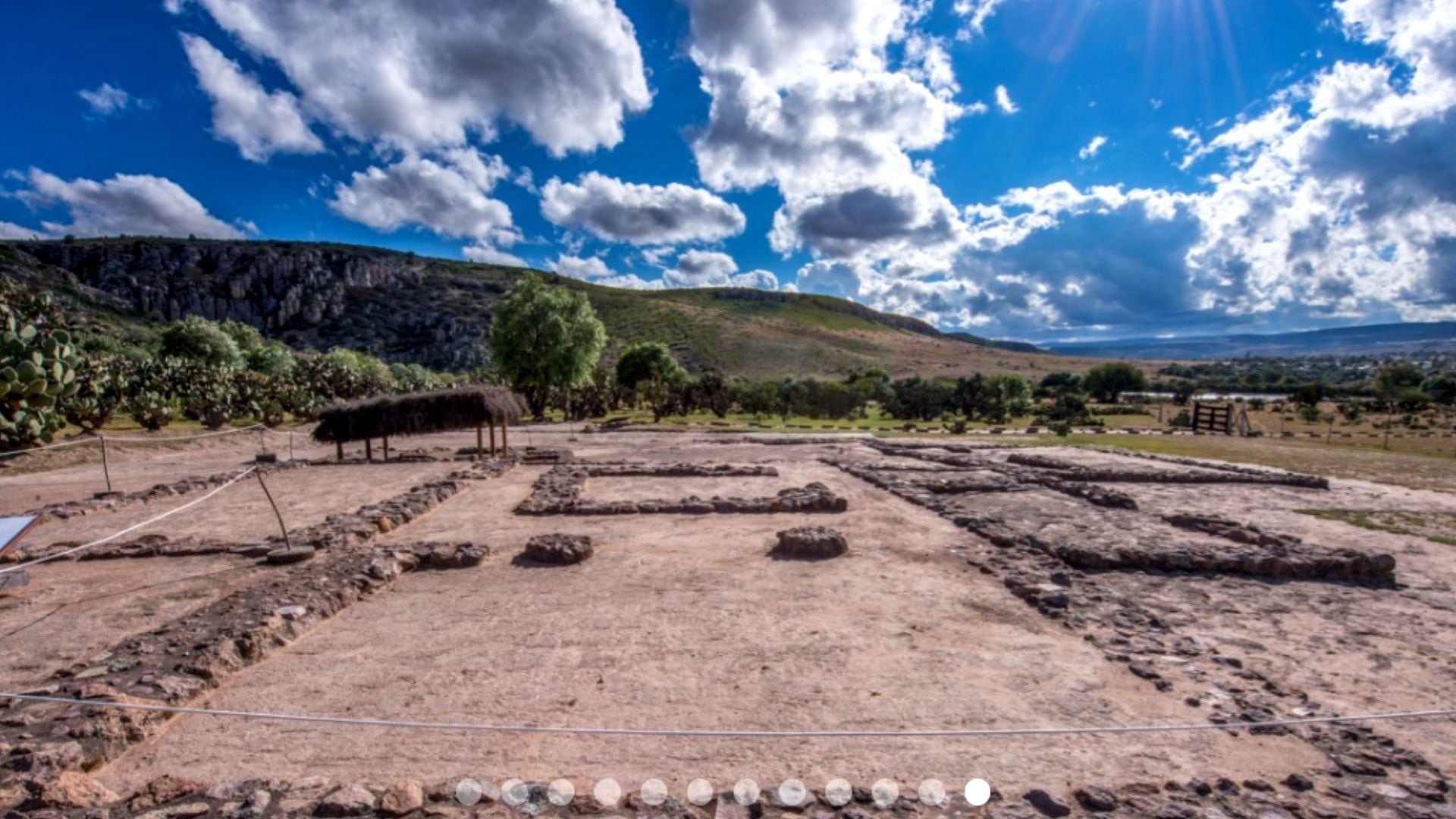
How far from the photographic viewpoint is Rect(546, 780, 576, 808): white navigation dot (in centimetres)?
367

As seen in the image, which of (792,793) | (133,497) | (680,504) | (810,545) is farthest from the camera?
(133,497)

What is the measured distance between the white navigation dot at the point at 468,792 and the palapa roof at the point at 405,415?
17023 mm

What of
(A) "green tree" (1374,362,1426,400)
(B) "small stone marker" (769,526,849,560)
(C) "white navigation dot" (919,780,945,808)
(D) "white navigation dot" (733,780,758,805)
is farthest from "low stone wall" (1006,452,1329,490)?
(A) "green tree" (1374,362,1426,400)

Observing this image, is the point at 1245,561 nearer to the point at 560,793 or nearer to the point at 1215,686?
the point at 1215,686

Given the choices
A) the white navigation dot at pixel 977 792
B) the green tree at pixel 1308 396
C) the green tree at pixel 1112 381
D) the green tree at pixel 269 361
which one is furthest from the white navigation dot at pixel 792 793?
the green tree at pixel 1112 381

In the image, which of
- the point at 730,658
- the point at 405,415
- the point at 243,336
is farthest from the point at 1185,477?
the point at 243,336

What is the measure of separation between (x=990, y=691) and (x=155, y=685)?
6315 mm

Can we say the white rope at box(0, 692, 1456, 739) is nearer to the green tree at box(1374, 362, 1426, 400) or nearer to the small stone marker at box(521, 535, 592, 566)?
the small stone marker at box(521, 535, 592, 566)

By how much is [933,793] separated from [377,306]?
111246mm

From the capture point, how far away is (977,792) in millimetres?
3701

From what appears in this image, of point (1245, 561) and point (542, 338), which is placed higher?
point (542, 338)

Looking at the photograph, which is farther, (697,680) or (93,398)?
(93,398)

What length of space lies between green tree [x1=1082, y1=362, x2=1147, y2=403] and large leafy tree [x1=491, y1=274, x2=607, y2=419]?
49.4m

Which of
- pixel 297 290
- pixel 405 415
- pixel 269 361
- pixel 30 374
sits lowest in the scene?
pixel 405 415
